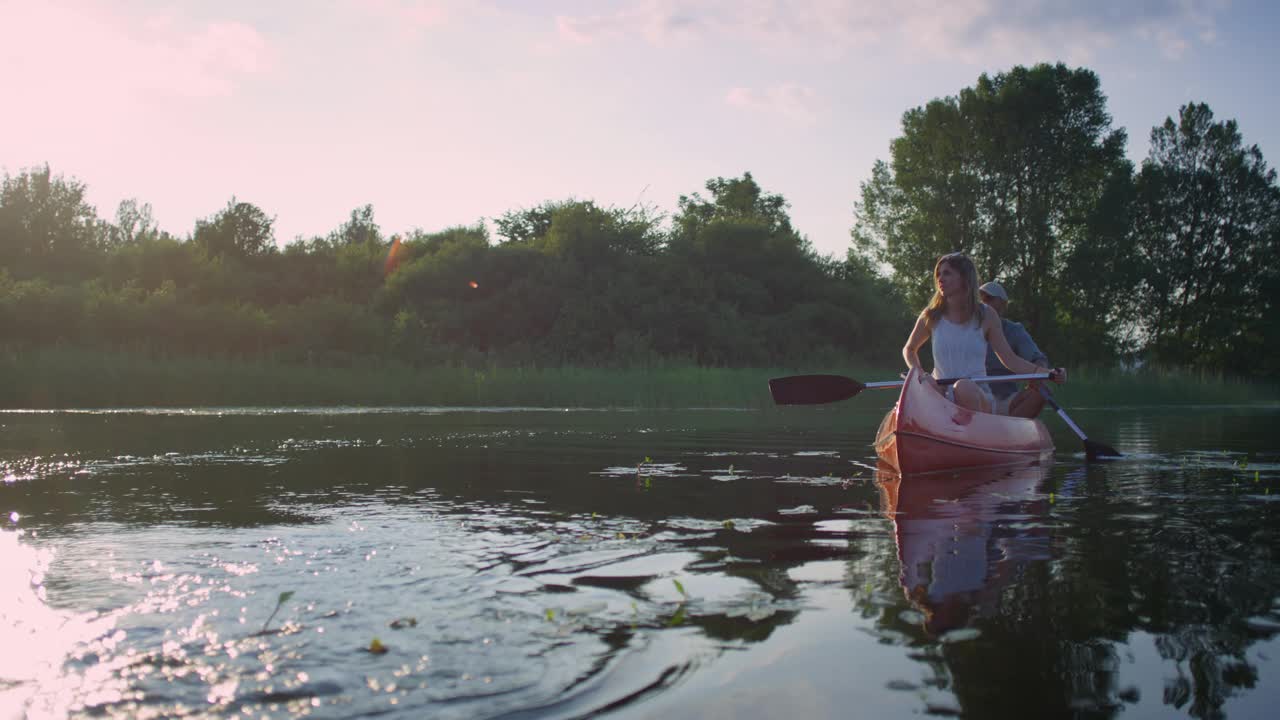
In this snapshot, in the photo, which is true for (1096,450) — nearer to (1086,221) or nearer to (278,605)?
(278,605)

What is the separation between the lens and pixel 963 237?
38688 mm

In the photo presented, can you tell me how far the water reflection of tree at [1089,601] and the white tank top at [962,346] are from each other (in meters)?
2.77

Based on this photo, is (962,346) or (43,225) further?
(43,225)

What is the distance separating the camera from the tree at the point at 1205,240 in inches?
1655

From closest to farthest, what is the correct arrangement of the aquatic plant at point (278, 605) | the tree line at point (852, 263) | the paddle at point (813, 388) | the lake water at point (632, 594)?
the lake water at point (632, 594) → the aquatic plant at point (278, 605) → the paddle at point (813, 388) → the tree line at point (852, 263)

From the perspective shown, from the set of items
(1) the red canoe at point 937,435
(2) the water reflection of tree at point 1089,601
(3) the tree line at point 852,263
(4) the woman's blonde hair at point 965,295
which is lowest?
(2) the water reflection of tree at point 1089,601

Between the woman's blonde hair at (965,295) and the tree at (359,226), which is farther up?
the tree at (359,226)

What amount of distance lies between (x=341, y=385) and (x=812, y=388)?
1489 cm

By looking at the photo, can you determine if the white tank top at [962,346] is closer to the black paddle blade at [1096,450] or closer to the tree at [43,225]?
the black paddle blade at [1096,450]

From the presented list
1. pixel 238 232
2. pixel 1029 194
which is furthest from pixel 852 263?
pixel 238 232

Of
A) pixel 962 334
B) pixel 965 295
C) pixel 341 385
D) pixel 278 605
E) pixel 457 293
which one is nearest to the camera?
pixel 278 605

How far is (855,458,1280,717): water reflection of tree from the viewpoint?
2961mm

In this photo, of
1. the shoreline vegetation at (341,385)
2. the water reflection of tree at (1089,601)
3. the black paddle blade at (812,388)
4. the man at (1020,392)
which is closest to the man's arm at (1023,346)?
the man at (1020,392)

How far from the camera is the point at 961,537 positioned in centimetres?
554
